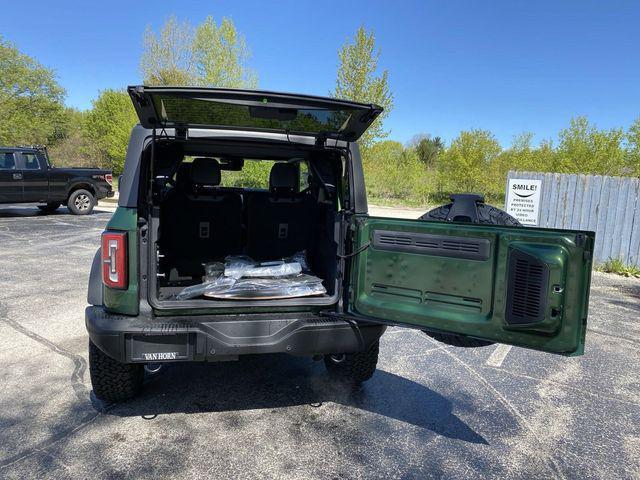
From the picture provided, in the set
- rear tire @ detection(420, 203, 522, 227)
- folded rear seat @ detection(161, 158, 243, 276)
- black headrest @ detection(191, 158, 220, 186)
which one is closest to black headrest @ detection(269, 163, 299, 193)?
folded rear seat @ detection(161, 158, 243, 276)

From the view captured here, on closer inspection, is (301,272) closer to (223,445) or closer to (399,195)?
(223,445)

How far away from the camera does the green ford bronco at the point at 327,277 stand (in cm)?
240

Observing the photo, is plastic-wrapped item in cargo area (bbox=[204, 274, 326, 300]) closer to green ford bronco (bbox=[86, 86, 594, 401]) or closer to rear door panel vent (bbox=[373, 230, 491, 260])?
green ford bronco (bbox=[86, 86, 594, 401])

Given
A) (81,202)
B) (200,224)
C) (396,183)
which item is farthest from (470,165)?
(200,224)

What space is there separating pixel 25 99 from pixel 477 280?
98.4 ft

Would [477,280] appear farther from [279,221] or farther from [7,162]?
[7,162]

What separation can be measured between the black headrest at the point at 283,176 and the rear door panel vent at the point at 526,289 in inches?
86.0

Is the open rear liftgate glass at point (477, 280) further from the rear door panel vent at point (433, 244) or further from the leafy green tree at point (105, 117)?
the leafy green tree at point (105, 117)

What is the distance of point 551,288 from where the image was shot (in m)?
2.32

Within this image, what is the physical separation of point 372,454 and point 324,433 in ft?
1.16

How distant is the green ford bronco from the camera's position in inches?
94.6

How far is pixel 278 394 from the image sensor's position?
11.5 feet

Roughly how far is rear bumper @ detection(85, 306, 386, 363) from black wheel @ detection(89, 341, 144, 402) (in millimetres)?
297

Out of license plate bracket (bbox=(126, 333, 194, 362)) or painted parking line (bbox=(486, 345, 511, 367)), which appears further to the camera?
painted parking line (bbox=(486, 345, 511, 367))
